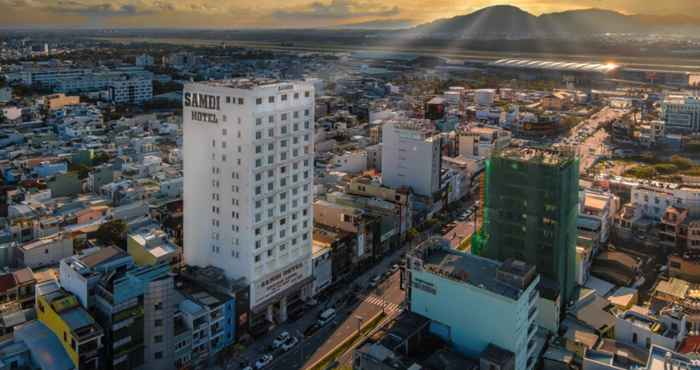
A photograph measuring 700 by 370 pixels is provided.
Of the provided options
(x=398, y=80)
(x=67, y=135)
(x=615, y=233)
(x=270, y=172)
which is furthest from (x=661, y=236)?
(x=398, y=80)

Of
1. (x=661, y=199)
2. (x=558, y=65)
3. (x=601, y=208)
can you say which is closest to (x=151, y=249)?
(x=601, y=208)

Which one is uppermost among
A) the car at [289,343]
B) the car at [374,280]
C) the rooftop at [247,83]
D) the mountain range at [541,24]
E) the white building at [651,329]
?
the mountain range at [541,24]

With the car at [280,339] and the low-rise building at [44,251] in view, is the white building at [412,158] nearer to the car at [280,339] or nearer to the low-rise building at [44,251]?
the car at [280,339]

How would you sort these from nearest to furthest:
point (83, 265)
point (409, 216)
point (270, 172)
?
point (83, 265) < point (270, 172) < point (409, 216)

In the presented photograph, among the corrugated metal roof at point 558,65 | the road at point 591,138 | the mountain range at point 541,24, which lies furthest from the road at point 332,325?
the mountain range at point 541,24

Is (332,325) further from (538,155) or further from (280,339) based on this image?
(538,155)

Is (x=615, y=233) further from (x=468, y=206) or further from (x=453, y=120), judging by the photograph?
(x=453, y=120)
